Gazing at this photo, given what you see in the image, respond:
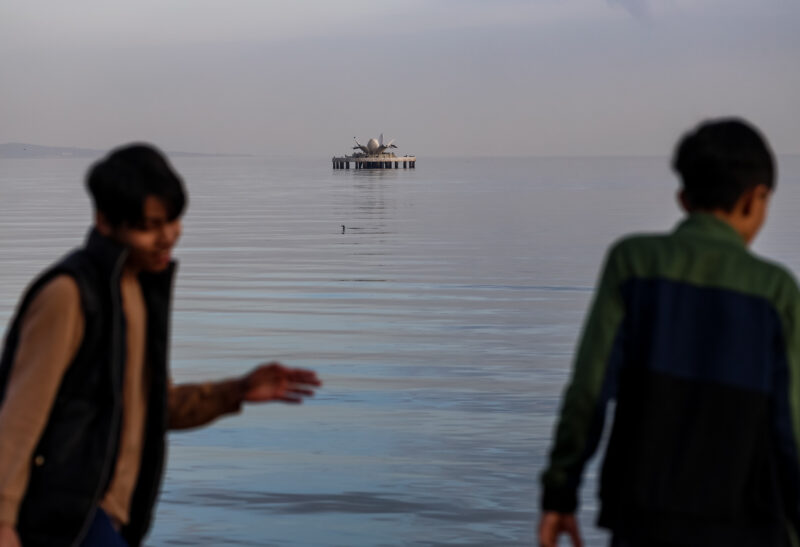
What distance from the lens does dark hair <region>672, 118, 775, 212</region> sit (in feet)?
10.4

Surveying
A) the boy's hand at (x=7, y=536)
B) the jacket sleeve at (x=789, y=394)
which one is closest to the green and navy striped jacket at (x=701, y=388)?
the jacket sleeve at (x=789, y=394)

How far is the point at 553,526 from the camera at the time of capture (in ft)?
10.5

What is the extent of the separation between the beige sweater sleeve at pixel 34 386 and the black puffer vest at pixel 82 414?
0.04m

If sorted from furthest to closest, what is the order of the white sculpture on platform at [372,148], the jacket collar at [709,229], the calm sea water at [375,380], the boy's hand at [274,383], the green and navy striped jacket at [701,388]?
the white sculpture on platform at [372,148], the calm sea water at [375,380], the boy's hand at [274,383], the jacket collar at [709,229], the green and navy striped jacket at [701,388]

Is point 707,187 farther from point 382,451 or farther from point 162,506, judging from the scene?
point 382,451

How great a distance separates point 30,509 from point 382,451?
6371mm

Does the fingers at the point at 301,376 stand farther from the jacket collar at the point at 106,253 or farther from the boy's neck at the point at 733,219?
the boy's neck at the point at 733,219

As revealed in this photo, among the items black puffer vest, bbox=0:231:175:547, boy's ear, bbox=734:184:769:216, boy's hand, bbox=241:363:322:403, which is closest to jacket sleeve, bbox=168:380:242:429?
boy's hand, bbox=241:363:322:403

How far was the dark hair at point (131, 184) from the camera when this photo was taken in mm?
3357

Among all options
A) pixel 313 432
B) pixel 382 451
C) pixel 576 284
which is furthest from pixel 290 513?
pixel 576 284

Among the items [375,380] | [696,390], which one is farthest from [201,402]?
[375,380]

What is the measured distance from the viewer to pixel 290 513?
7.83 meters

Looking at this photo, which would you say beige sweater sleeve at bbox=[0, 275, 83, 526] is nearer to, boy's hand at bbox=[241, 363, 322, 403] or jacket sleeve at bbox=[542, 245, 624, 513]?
boy's hand at bbox=[241, 363, 322, 403]

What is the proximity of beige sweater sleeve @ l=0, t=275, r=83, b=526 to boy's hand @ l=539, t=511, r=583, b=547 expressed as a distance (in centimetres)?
113
